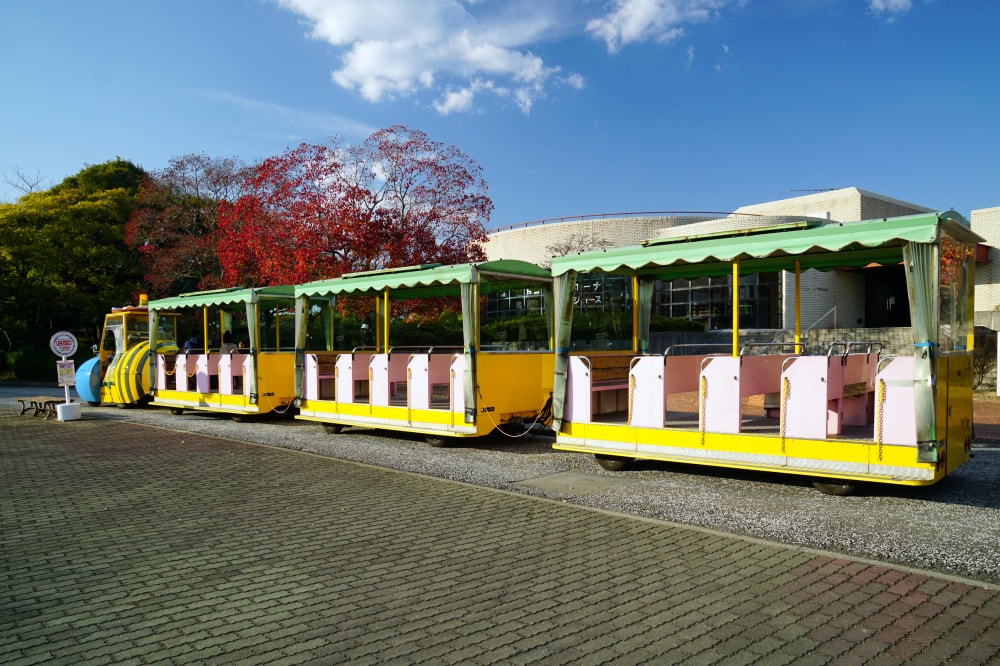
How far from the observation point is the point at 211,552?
540 centimetres

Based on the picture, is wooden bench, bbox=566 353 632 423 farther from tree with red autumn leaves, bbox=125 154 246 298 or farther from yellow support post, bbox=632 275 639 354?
tree with red autumn leaves, bbox=125 154 246 298

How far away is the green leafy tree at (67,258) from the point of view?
29.9 m

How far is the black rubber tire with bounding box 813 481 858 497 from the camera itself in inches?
275

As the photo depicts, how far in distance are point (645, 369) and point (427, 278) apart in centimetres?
409

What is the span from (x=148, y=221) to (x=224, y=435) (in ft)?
57.0

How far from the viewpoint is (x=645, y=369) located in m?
8.29

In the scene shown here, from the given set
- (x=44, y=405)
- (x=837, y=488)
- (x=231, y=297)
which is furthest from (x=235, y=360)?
(x=837, y=488)

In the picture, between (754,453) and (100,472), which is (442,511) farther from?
(100,472)

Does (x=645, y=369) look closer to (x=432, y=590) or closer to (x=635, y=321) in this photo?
(x=635, y=321)

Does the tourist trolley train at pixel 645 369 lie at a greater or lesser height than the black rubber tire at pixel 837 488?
greater

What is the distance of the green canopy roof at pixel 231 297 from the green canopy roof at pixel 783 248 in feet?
22.9

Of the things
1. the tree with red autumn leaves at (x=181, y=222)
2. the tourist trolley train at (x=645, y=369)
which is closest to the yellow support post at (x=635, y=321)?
the tourist trolley train at (x=645, y=369)

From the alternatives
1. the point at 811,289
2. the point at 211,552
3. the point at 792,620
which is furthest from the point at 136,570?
the point at 811,289

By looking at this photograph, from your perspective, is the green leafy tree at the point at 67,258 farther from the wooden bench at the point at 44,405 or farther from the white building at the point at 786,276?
the white building at the point at 786,276
